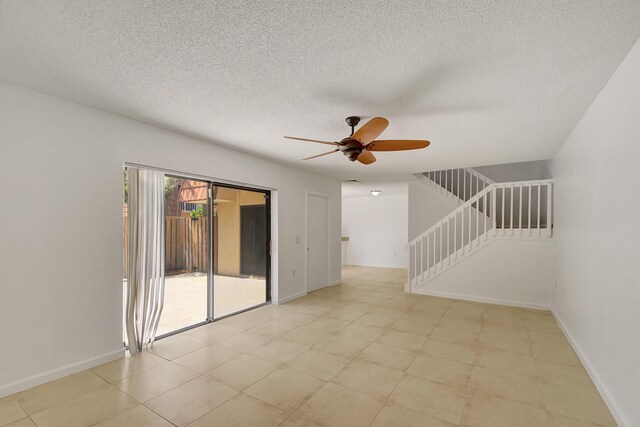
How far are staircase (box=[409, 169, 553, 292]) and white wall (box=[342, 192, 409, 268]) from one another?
255 cm

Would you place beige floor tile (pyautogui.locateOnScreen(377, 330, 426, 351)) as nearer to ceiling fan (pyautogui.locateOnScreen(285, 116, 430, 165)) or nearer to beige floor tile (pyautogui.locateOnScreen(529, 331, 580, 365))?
beige floor tile (pyautogui.locateOnScreen(529, 331, 580, 365))

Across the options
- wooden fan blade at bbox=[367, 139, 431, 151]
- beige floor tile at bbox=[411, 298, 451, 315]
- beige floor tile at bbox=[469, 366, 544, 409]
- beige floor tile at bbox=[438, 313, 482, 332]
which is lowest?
beige floor tile at bbox=[411, 298, 451, 315]

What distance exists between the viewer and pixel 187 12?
5.19 ft

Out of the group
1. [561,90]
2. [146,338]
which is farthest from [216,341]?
[561,90]

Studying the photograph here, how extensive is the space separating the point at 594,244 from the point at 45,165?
4.98m

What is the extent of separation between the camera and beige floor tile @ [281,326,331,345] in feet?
11.5

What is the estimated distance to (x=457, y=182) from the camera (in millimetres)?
6984

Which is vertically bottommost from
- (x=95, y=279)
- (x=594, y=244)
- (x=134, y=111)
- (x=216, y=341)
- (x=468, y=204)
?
(x=216, y=341)

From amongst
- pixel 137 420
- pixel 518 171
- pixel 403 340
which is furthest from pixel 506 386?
pixel 518 171

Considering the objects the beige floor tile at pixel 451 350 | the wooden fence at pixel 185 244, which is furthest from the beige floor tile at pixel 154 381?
the beige floor tile at pixel 451 350

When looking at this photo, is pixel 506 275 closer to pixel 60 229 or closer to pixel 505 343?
pixel 505 343

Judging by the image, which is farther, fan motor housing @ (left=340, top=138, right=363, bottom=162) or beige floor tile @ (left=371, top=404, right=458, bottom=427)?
fan motor housing @ (left=340, top=138, right=363, bottom=162)

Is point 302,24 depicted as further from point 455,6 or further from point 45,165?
point 45,165

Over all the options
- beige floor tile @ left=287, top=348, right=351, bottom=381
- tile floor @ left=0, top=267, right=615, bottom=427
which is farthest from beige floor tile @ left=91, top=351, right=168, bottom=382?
beige floor tile @ left=287, top=348, right=351, bottom=381
